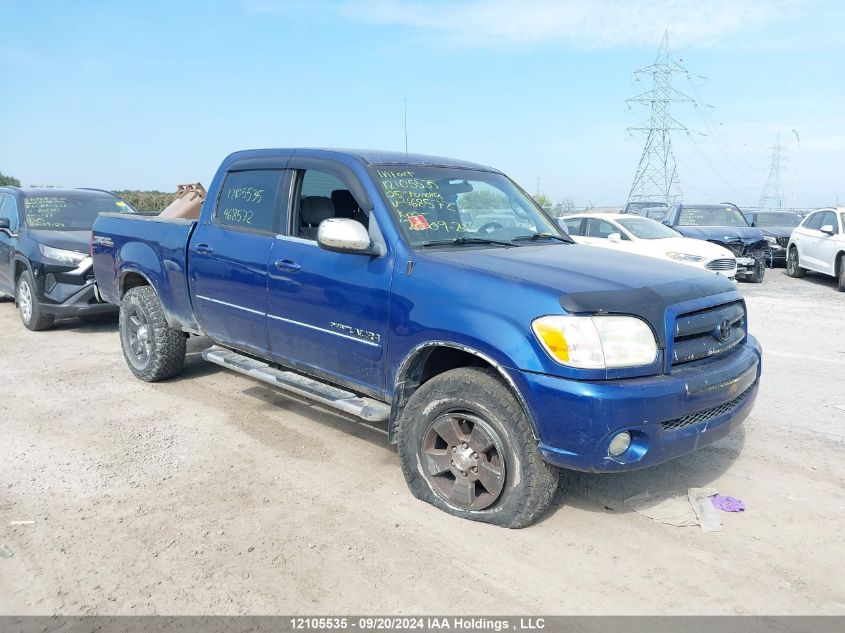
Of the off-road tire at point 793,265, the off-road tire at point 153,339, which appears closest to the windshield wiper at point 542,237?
the off-road tire at point 153,339

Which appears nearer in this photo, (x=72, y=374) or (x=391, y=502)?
(x=391, y=502)

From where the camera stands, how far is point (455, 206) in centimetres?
438

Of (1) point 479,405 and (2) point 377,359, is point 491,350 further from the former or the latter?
(2) point 377,359

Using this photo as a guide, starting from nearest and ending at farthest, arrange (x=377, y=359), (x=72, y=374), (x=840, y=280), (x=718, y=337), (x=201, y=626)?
1. (x=201, y=626)
2. (x=718, y=337)
3. (x=377, y=359)
4. (x=72, y=374)
5. (x=840, y=280)

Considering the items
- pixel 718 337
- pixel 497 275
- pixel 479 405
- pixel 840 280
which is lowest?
pixel 840 280

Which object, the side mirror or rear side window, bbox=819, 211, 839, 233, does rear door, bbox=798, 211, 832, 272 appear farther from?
the side mirror

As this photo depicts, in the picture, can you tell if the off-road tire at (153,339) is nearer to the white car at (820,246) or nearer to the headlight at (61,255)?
the headlight at (61,255)

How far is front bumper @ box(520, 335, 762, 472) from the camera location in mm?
3049

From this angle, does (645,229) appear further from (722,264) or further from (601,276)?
(601,276)

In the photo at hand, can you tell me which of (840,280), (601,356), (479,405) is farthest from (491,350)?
(840,280)

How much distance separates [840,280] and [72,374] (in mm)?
13073

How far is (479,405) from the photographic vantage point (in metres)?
3.38

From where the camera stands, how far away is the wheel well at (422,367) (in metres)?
3.70

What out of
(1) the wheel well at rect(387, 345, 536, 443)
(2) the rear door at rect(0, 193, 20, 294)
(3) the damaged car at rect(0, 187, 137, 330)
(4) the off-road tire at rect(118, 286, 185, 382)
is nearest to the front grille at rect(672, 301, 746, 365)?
A: (1) the wheel well at rect(387, 345, 536, 443)
